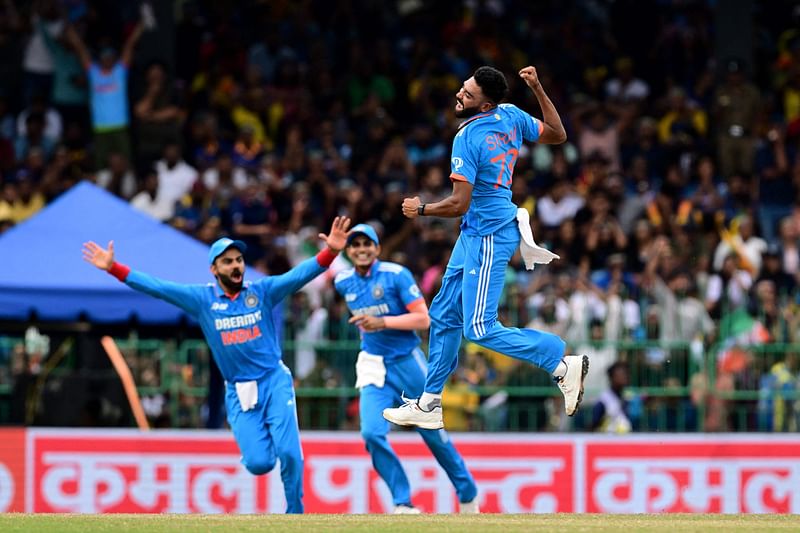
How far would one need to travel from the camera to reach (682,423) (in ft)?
57.8

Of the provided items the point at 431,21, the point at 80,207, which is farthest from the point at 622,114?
the point at 80,207

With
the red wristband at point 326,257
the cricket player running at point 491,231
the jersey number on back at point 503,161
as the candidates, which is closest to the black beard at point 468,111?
the cricket player running at point 491,231

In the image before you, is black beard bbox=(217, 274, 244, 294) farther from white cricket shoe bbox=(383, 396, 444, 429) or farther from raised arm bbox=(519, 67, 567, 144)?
raised arm bbox=(519, 67, 567, 144)

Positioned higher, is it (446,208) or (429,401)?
(446,208)

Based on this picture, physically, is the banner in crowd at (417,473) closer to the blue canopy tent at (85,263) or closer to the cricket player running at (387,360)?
the blue canopy tent at (85,263)

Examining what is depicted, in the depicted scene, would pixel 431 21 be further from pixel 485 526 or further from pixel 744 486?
pixel 485 526

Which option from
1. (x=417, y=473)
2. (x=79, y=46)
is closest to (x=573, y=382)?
(x=417, y=473)

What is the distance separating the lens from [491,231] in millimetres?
11398

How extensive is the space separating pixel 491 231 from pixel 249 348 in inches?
110

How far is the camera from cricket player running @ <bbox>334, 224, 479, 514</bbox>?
1405 cm

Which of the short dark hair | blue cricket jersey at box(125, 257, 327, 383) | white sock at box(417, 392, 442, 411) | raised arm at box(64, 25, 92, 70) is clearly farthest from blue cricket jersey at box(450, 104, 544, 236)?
raised arm at box(64, 25, 92, 70)

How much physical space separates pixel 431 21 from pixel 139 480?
406 inches

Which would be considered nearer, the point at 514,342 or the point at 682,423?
the point at 514,342

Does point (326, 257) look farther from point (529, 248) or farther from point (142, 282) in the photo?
point (529, 248)
